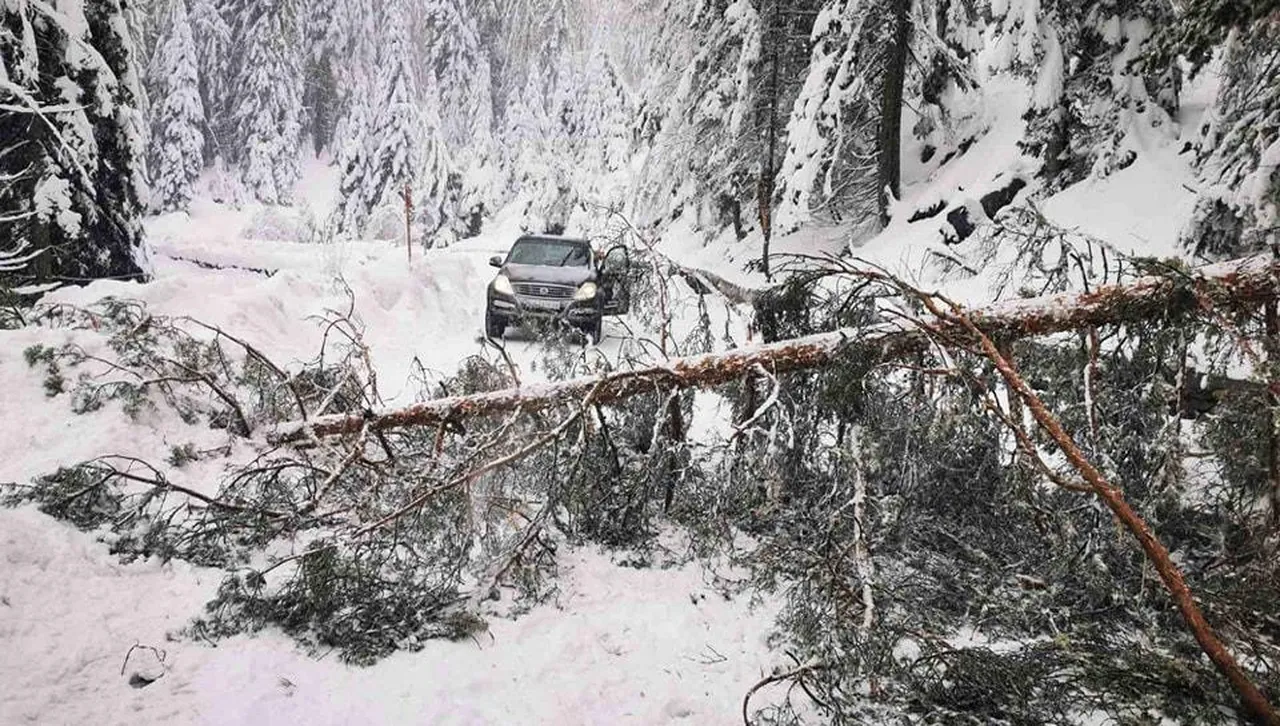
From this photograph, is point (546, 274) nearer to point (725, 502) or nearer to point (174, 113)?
point (725, 502)

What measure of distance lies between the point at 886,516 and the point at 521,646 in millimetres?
2036

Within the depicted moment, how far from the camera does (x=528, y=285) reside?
11.4m

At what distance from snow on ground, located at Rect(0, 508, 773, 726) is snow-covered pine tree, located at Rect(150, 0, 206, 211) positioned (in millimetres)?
37118

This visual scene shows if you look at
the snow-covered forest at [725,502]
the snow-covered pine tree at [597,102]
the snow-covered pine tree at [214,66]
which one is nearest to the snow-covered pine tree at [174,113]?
the snow-covered pine tree at [214,66]

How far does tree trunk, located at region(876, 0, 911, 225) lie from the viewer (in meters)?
12.5

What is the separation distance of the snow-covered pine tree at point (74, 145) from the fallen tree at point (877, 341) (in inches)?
276

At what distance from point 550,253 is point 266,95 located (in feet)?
116

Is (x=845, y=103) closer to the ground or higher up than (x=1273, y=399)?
higher up

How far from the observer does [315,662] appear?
3.38 m

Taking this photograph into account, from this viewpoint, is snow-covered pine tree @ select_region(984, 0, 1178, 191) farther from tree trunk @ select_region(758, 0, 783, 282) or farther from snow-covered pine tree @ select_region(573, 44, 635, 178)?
snow-covered pine tree @ select_region(573, 44, 635, 178)

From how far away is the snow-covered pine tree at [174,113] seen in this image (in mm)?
33688

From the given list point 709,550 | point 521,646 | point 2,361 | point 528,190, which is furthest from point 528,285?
point 528,190

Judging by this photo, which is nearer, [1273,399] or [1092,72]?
[1273,399]

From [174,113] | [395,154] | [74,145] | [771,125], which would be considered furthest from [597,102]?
[74,145]
